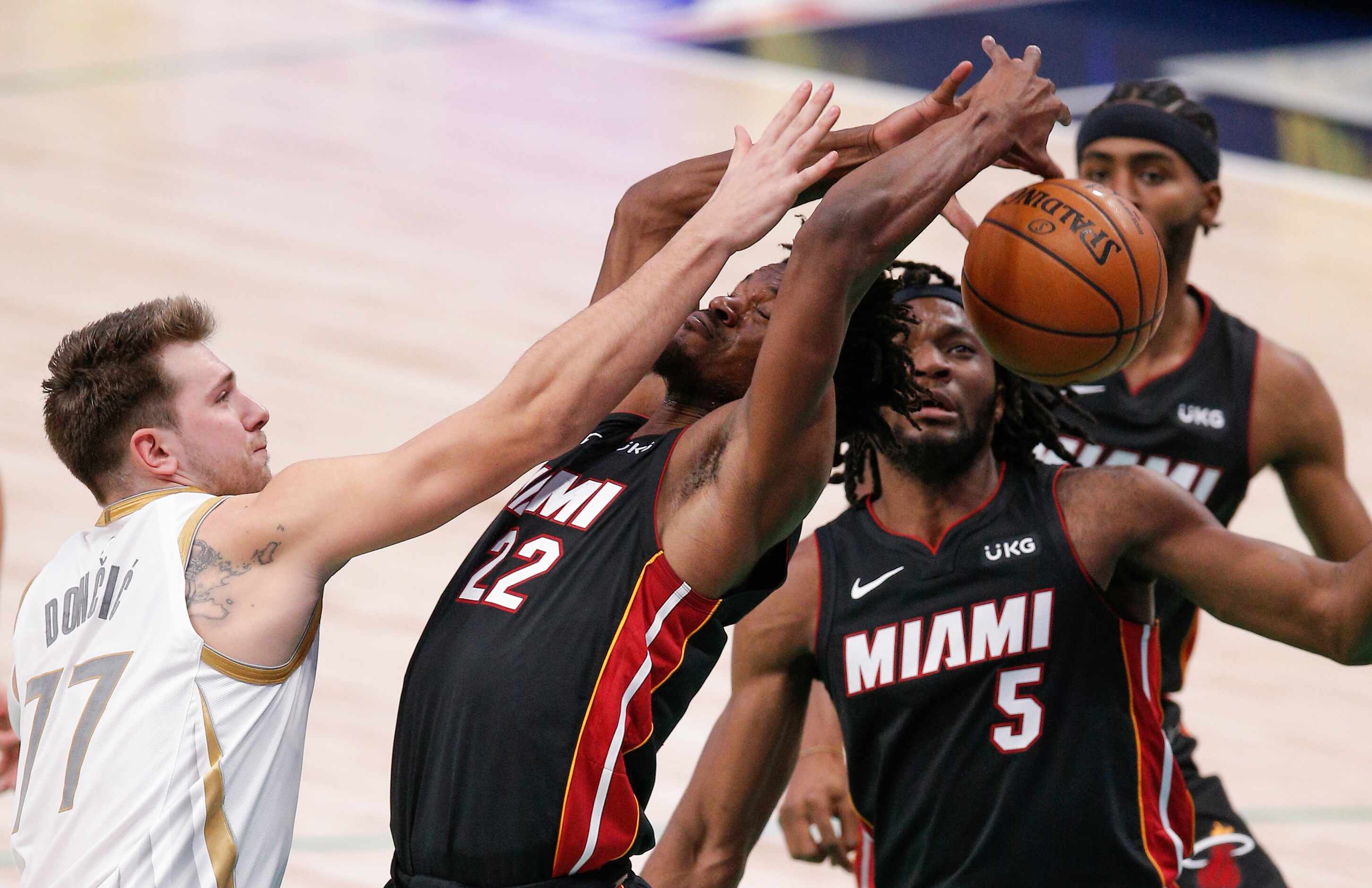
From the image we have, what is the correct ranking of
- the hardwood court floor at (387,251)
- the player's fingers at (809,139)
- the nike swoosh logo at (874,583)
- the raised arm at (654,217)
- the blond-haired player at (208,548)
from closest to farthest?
the blond-haired player at (208,548)
the player's fingers at (809,139)
the raised arm at (654,217)
the nike swoosh logo at (874,583)
the hardwood court floor at (387,251)

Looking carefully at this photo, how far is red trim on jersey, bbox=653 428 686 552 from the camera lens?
372 centimetres

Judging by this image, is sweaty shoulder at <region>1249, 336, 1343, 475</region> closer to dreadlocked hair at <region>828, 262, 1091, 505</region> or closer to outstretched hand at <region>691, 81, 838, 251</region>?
dreadlocked hair at <region>828, 262, 1091, 505</region>

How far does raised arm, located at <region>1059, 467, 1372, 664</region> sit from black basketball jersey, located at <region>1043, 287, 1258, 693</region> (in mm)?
1020

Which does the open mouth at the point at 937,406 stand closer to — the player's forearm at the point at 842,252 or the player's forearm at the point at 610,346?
the player's forearm at the point at 610,346

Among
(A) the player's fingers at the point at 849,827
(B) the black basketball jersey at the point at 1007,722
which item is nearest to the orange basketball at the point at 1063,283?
(B) the black basketball jersey at the point at 1007,722

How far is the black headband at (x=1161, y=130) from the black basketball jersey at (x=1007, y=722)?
5.38 ft

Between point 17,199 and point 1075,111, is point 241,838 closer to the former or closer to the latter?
point 17,199

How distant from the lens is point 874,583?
4.45 m

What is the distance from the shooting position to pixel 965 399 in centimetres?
442

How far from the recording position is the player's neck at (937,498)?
4.48m

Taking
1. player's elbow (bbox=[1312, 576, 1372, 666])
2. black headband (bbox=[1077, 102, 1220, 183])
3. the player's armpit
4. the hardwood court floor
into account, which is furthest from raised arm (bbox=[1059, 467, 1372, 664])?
the hardwood court floor

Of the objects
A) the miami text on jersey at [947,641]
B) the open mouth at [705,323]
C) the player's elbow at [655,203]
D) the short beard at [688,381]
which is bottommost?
the miami text on jersey at [947,641]

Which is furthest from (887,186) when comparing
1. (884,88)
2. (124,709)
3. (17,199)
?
(884,88)

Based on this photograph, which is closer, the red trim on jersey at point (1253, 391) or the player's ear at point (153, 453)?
the player's ear at point (153, 453)
